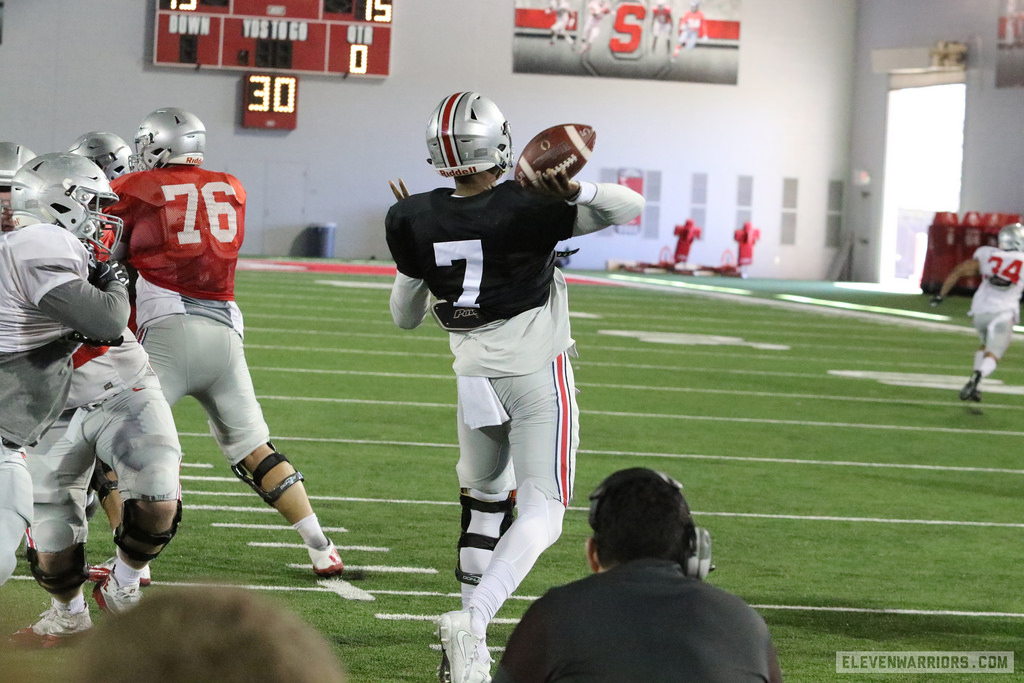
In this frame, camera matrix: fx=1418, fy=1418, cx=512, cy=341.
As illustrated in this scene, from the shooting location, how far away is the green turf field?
504 centimetres

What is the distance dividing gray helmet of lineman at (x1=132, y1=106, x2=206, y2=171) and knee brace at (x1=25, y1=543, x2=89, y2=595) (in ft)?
5.35

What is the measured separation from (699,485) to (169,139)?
364 cm

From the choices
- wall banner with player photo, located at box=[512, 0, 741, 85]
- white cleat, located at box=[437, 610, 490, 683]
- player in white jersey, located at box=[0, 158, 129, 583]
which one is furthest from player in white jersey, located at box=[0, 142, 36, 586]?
wall banner with player photo, located at box=[512, 0, 741, 85]

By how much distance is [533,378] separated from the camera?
4.30 m

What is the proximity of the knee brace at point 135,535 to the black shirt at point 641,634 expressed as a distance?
2364 millimetres

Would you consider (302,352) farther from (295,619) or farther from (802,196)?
(802,196)

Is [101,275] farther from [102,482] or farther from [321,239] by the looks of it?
[321,239]

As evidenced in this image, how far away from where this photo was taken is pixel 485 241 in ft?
14.0

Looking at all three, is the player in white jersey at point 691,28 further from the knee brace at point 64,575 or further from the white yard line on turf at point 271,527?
the knee brace at point 64,575

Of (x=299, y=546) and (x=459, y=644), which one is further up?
(x=459, y=644)

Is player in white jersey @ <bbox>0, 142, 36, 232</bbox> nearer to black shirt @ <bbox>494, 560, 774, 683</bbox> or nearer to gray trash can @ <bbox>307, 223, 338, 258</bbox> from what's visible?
black shirt @ <bbox>494, 560, 774, 683</bbox>

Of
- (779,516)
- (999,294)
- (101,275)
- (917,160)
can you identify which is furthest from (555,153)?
(917,160)

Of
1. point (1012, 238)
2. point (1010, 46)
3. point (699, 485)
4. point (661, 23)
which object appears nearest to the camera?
point (699, 485)

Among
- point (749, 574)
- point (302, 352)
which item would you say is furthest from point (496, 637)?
point (302, 352)
